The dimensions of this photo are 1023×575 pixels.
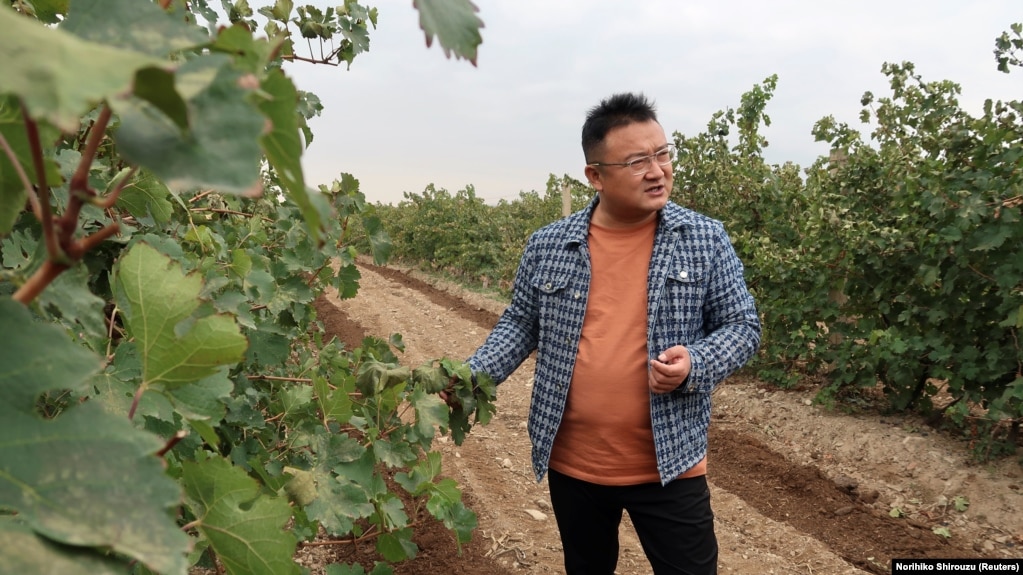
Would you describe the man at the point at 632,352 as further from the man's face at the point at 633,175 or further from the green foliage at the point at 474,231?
the green foliage at the point at 474,231

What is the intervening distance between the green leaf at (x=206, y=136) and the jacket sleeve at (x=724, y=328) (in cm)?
194

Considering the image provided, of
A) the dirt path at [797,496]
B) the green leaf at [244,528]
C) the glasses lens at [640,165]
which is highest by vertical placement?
the glasses lens at [640,165]

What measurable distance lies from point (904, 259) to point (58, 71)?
5.25m

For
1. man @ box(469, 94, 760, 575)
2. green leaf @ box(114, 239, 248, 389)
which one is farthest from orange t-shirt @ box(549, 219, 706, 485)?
green leaf @ box(114, 239, 248, 389)

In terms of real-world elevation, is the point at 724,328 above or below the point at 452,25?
below

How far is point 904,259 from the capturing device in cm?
478

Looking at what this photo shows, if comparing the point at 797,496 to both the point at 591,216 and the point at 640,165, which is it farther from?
the point at 640,165

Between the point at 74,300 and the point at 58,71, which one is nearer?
the point at 58,71

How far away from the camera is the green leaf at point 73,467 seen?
39cm

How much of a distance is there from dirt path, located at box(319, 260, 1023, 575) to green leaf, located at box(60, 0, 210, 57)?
336cm

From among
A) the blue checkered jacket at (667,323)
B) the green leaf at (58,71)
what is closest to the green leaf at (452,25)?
the green leaf at (58,71)

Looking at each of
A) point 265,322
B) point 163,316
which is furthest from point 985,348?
point 163,316

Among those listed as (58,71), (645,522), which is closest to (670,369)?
(645,522)

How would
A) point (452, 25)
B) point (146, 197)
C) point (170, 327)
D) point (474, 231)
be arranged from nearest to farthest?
point (452, 25)
point (170, 327)
point (146, 197)
point (474, 231)
